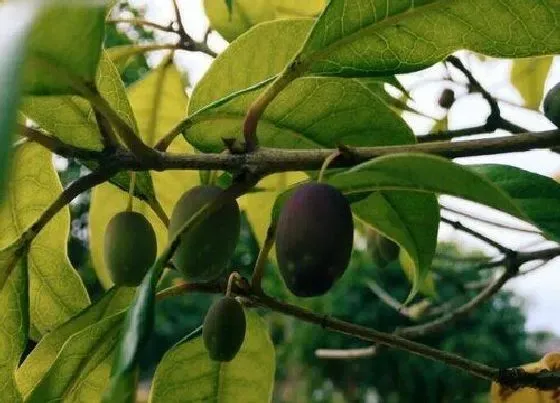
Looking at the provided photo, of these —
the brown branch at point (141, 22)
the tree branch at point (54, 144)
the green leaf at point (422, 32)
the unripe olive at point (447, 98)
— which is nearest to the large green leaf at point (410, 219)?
the green leaf at point (422, 32)

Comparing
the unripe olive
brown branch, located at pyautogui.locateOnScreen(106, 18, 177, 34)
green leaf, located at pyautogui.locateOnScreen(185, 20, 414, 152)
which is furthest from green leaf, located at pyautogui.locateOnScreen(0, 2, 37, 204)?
the unripe olive

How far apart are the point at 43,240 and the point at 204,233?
26 centimetres

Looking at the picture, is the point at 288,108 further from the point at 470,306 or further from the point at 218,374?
the point at 470,306

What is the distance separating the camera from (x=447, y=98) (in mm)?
1246

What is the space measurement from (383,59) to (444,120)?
689mm

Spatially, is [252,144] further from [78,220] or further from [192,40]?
[78,220]

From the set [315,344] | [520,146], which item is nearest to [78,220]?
[315,344]

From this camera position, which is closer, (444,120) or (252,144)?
(252,144)

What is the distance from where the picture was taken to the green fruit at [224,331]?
627 millimetres

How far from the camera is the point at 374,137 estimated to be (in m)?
0.67

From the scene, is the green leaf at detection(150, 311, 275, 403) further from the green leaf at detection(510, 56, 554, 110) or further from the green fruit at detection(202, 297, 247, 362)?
the green leaf at detection(510, 56, 554, 110)

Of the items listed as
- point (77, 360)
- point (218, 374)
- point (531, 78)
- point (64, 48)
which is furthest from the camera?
point (531, 78)

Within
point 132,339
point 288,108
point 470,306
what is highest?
point 288,108

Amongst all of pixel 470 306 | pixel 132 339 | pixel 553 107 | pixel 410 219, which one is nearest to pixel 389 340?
pixel 410 219
